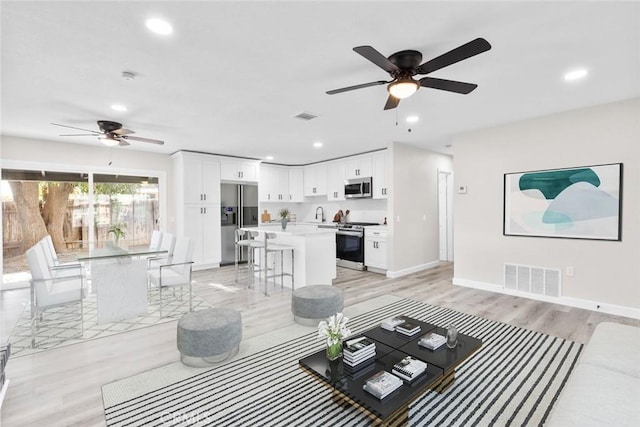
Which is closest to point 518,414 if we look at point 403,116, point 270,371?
point 270,371

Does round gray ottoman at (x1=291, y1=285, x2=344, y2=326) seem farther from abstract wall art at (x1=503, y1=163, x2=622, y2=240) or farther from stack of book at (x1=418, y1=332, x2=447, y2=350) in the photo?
abstract wall art at (x1=503, y1=163, x2=622, y2=240)

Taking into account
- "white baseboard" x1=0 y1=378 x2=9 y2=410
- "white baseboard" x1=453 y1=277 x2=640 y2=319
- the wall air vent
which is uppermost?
the wall air vent

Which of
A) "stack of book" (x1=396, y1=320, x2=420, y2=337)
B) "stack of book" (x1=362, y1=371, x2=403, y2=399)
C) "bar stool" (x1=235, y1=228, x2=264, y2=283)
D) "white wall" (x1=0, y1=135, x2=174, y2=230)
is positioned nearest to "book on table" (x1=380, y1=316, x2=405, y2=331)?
"stack of book" (x1=396, y1=320, x2=420, y2=337)

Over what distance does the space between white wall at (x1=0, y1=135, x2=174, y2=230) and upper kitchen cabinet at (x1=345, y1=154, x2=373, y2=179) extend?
3.95m

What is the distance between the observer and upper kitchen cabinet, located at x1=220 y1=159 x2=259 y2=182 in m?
Answer: 6.57

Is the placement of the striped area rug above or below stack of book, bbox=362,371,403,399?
below

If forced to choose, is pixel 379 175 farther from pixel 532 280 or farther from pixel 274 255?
pixel 532 280

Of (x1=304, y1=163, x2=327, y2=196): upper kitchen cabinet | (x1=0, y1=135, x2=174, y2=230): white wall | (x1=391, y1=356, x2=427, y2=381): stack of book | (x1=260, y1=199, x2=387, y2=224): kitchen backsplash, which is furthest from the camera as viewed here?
(x1=304, y1=163, x2=327, y2=196): upper kitchen cabinet

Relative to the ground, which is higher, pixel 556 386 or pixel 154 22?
pixel 154 22

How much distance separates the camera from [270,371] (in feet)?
7.80

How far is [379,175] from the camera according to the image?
6086 millimetres

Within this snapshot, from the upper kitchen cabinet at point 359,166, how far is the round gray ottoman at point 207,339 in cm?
453

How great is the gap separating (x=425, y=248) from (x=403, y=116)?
3.26 metres

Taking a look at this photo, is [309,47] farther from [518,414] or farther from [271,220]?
[271,220]
